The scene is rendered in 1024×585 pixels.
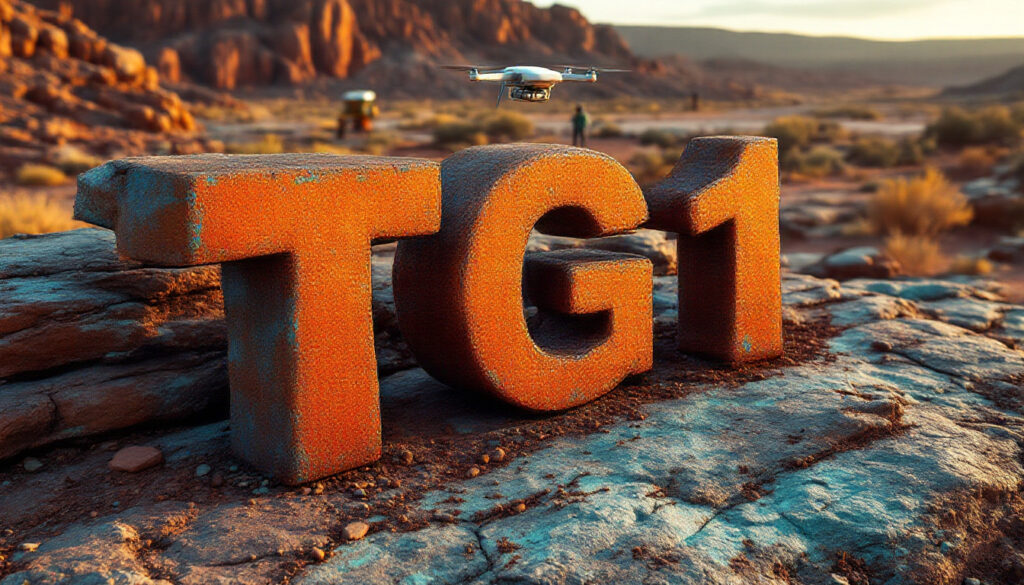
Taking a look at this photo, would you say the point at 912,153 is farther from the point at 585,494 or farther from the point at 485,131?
the point at 585,494

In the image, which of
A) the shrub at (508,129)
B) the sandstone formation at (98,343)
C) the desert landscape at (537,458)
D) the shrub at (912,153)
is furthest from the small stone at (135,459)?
the shrub at (508,129)

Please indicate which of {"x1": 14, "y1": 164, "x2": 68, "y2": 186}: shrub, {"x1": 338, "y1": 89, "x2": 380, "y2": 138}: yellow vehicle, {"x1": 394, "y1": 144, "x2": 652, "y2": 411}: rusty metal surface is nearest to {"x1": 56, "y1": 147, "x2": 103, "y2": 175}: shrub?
{"x1": 14, "y1": 164, "x2": 68, "y2": 186}: shrub

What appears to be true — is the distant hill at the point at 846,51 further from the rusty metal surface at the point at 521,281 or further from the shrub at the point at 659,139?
the rusty metal surface at the point at 521,281

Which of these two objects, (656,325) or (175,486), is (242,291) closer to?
(175,486)

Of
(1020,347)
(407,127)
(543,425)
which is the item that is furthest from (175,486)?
(407,127)

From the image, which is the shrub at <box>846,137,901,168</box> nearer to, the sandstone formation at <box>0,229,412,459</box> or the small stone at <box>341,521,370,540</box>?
the sandstone formation at <box>0,229,412,459</box>

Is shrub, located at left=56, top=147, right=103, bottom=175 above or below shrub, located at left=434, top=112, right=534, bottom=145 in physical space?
below
